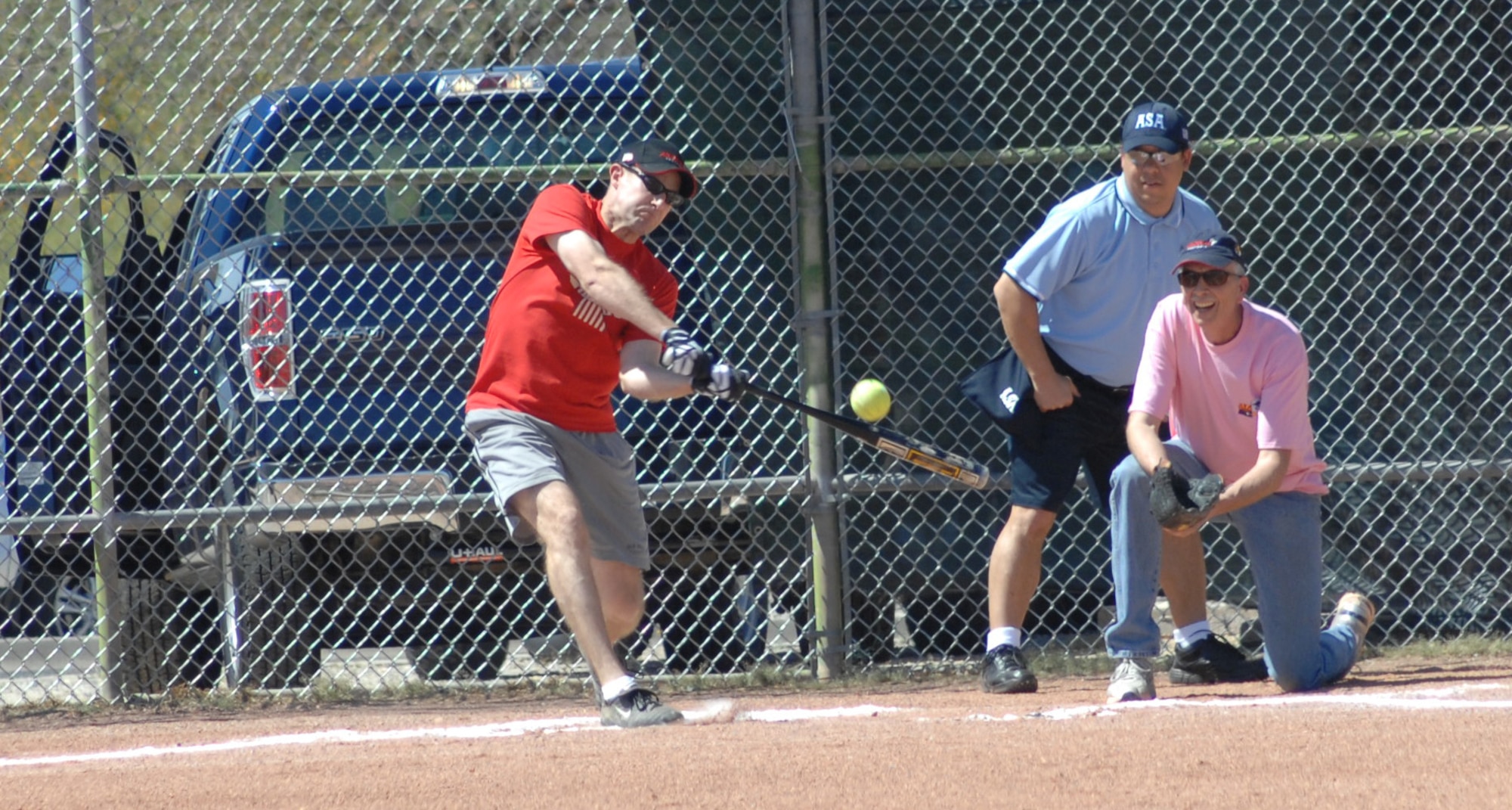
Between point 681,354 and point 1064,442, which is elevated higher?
point 681,354

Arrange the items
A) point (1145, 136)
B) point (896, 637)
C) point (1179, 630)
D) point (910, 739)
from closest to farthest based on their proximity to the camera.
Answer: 1. point (910, 739)
2. point (1145, 136)
3. point (1179, 630)
4. point (896, 637)

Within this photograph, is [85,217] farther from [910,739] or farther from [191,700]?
[910,739]

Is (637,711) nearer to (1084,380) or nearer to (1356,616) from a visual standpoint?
(1084,380)

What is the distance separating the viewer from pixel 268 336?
530cm

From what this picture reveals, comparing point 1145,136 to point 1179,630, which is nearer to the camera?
point 1145,136

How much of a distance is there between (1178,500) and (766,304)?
1.74m

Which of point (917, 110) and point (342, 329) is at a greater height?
point (917, 110)

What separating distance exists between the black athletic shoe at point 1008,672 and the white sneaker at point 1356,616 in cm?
100

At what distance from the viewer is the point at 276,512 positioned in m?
5.34

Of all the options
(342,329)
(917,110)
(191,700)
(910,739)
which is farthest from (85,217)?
(910,739)

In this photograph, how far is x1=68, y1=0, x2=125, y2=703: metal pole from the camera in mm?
5242

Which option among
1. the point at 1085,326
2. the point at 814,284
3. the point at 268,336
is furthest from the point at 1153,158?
the point at 268,336

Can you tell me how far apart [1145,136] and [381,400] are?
8.92 feet

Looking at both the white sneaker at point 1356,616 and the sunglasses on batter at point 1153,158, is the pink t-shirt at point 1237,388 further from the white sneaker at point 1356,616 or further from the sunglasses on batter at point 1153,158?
the white sneaker at point 1356,616
